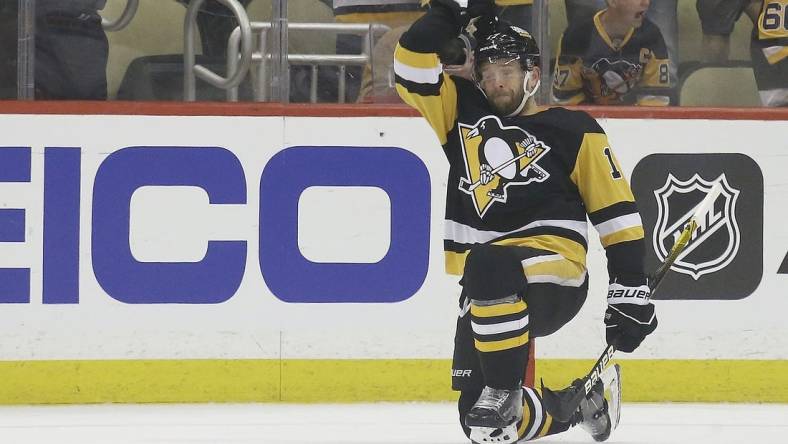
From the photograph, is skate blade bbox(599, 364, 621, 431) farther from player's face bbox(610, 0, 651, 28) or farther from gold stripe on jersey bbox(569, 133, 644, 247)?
player's face bbox(610, 0, 651, 28)

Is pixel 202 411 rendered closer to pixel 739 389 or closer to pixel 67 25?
pixel 67 25

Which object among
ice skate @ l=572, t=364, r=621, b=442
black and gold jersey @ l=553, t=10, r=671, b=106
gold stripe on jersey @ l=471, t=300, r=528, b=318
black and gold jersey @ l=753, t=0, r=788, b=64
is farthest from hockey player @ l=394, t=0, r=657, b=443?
black and gold jersey @ l=753, t=0, r=788, b=64

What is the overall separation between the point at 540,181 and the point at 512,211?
0.09 meters

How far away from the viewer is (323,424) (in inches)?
149

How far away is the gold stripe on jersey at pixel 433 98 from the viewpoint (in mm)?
3078

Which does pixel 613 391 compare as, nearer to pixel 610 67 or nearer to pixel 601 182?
pixel 601 182

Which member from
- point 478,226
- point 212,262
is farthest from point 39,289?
point 478,226

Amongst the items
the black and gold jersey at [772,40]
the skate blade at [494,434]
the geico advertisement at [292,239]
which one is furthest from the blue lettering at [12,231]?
the black and gold jersey at [772,40]

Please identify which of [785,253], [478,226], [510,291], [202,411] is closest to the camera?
[510,291]

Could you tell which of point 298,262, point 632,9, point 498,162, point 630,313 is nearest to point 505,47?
point 498,162

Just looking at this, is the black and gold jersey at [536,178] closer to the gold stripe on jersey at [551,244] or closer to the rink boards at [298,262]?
the gold stripe on jersey at [551,244]

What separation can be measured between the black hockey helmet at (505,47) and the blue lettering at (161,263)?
1244 mm

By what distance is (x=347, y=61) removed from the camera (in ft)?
14.2

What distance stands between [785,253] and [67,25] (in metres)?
2.25
